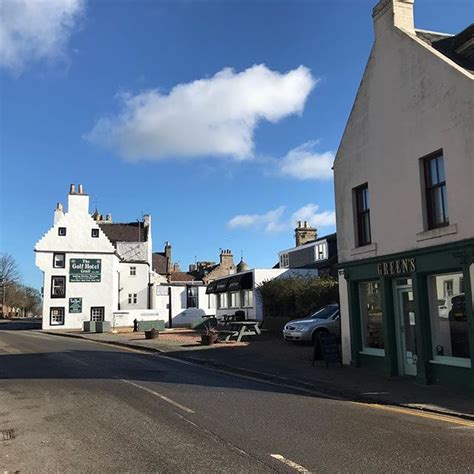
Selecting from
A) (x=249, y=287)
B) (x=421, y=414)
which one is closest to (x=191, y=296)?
(x=249, y=287)

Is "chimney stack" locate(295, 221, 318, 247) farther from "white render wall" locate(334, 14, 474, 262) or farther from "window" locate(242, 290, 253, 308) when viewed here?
"white render wall" locate(334, 14, 474, 262)

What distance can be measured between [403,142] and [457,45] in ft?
10.7

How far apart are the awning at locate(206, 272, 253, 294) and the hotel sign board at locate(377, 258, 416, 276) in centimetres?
2047

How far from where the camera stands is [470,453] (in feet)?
21.8

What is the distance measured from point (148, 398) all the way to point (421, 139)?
867cm

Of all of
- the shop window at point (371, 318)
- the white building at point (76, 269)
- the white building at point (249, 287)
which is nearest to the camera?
the shop window at point (371, 318)

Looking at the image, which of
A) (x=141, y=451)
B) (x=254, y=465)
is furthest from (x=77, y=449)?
(x=254, y=465)

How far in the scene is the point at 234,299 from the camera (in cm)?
3875

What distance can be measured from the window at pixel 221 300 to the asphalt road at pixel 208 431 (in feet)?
91.9

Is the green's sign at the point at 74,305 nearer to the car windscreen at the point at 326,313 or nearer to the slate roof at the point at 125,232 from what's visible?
the slate roof at the point at 125,232

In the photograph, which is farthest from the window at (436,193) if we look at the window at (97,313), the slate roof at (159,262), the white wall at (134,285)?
the slate roof at (159,262)

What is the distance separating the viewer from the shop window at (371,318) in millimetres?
14695

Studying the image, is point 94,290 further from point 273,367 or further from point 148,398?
point 148,398

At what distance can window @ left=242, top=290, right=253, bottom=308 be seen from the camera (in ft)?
117
